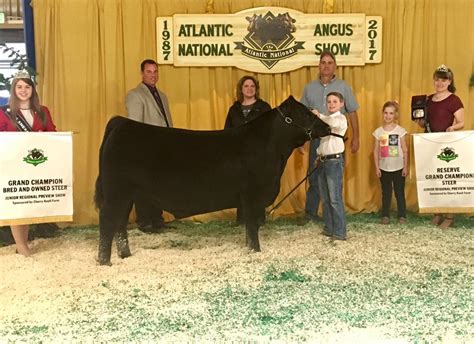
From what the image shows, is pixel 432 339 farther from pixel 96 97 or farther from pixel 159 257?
pixel 96 97

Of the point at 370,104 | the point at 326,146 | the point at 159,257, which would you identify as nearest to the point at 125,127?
the point at 159,257

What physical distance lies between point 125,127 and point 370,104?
2628 mm

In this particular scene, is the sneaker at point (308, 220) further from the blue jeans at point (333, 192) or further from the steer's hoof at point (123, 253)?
the steer's hoof at point (123, 253)

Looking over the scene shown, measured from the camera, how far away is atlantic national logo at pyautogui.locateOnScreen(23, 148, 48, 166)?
3387 mm

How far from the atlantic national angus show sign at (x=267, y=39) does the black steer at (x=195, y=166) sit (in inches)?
50.2

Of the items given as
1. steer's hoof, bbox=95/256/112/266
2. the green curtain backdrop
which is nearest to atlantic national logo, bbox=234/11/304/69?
the green curtain backdrop

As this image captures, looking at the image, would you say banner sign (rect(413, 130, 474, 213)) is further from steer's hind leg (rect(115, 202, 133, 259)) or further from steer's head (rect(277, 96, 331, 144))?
steer's hind leg (rect(115, 202, 133, 259))

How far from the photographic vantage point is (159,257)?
138 inches

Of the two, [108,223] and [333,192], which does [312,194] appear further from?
[108,223]

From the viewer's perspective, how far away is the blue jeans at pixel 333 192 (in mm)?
3791

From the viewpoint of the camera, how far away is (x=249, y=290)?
2854 millimetres

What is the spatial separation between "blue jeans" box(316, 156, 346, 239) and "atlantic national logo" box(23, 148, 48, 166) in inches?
79.9

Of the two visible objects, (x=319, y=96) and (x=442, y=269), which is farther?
(x=319, y=96)

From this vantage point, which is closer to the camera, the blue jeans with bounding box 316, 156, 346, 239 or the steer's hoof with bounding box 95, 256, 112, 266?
the steer's hoof with bounding box 95, 256, 112, 266
